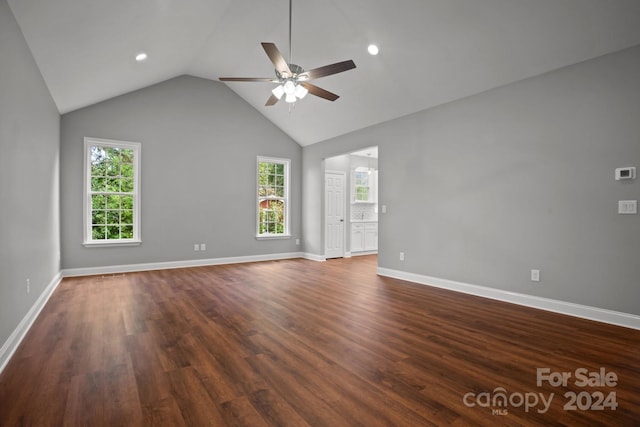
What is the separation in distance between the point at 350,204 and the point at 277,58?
567 centimetres

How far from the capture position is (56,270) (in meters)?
5.12

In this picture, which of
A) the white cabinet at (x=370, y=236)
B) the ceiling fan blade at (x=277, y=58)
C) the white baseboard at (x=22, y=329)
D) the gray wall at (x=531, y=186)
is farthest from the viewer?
the white cabinet at (x=370, y=236)

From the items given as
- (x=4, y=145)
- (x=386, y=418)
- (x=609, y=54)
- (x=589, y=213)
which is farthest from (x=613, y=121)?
(x=4, y=145)

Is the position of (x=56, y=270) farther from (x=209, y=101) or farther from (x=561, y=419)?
(x=561, y=419)

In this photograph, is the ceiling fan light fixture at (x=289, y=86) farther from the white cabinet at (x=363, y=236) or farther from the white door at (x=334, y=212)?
the white cabinet at (x=363, y=236)

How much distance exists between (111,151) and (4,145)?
12.6 ft

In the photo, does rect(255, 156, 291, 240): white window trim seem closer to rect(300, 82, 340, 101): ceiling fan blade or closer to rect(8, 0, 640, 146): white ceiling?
rect(8, 0, 640, 146): white ceiling

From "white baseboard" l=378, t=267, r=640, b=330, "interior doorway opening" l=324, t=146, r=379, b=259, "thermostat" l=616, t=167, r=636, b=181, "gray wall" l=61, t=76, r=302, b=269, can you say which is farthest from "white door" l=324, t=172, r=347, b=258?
"thermostat" l=616, t=167, r=636, b=181

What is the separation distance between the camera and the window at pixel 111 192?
5.87m

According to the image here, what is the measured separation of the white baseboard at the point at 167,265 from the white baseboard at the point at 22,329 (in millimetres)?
1336

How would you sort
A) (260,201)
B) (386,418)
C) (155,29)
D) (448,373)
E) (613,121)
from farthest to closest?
1. (260,201)
2. (155,29)
3. (613,121)
4. (448,373)
5. (386,418)

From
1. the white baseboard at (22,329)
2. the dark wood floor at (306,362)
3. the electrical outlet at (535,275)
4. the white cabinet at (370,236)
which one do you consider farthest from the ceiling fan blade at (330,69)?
the white cabinet at (370,236)

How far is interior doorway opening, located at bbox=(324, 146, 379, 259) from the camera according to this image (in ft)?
26.8

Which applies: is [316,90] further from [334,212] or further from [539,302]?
[334,212]
